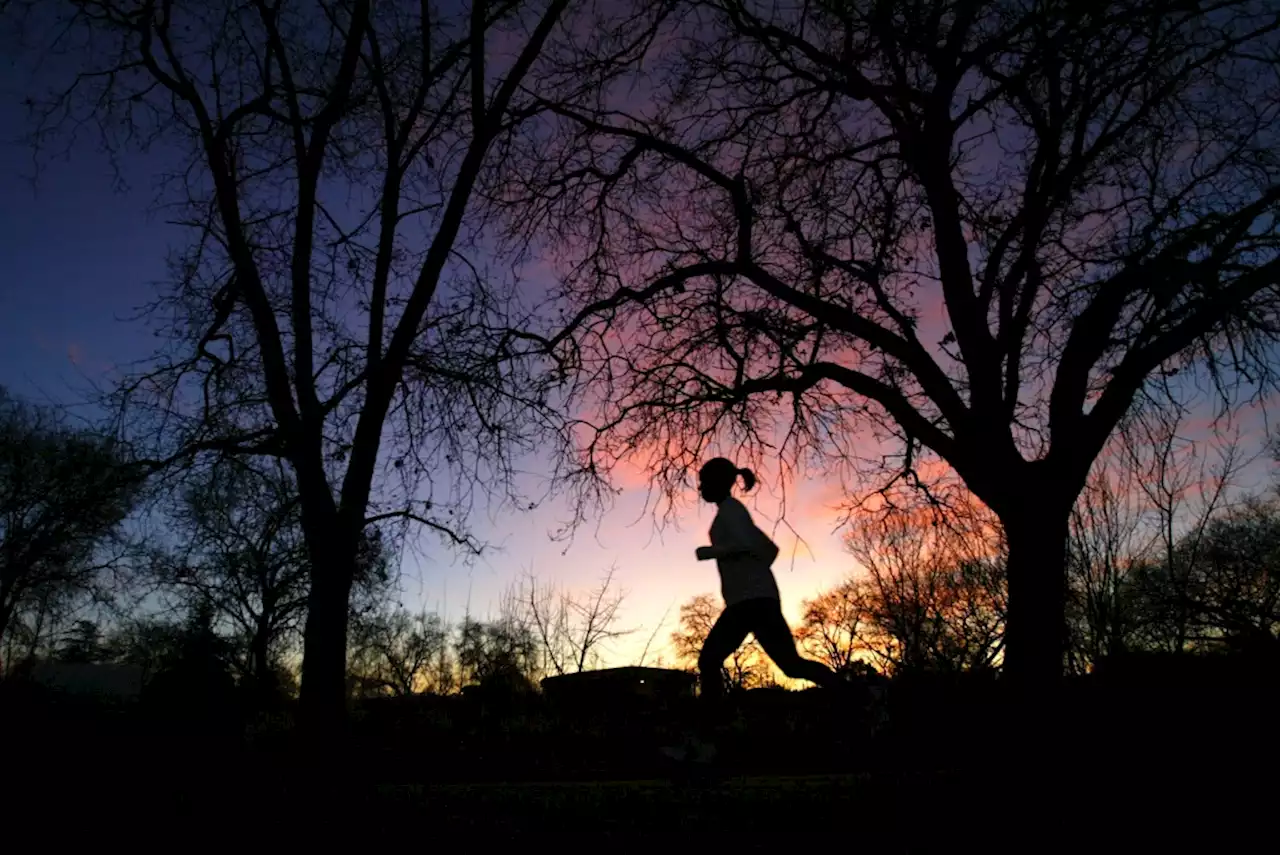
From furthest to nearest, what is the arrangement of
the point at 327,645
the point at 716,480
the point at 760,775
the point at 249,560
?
1. the point at 249,560
2. the point at 327,645
3. the point at 760,775
4. the point at 716,480

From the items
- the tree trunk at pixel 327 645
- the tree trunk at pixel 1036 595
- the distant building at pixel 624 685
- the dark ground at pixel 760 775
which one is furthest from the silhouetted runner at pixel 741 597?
the distant building at pixel 624 685

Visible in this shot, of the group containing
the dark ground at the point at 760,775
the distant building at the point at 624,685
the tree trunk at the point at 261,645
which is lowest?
the dark ground at the point at 760,775

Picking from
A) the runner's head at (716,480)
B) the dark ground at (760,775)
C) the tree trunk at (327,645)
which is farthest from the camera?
the tree trunk at (327,645)

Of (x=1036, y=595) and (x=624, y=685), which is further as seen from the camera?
(x=624, y=685)

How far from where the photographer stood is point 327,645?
802 cm

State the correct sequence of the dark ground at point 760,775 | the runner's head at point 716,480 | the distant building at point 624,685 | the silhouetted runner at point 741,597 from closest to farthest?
the dark ground at point 760,775
the silhouetted runner at point 741,597
the runner's head at point 716,480
the distant building at point 624,685

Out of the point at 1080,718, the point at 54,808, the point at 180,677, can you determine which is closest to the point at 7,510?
the point at 180,677

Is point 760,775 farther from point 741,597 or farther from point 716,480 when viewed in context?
point 716,480

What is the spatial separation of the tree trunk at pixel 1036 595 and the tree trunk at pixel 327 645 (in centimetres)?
598

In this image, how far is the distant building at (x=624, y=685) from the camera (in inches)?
464

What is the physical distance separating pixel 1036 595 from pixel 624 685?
5968 mm

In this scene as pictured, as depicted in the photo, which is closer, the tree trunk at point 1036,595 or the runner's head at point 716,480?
the runner's head at point 716,480

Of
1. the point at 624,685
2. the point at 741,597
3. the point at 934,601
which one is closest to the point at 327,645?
the point at 741,597

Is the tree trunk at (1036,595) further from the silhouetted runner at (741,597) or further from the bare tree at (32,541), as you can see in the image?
the bare tree at (32,541)
